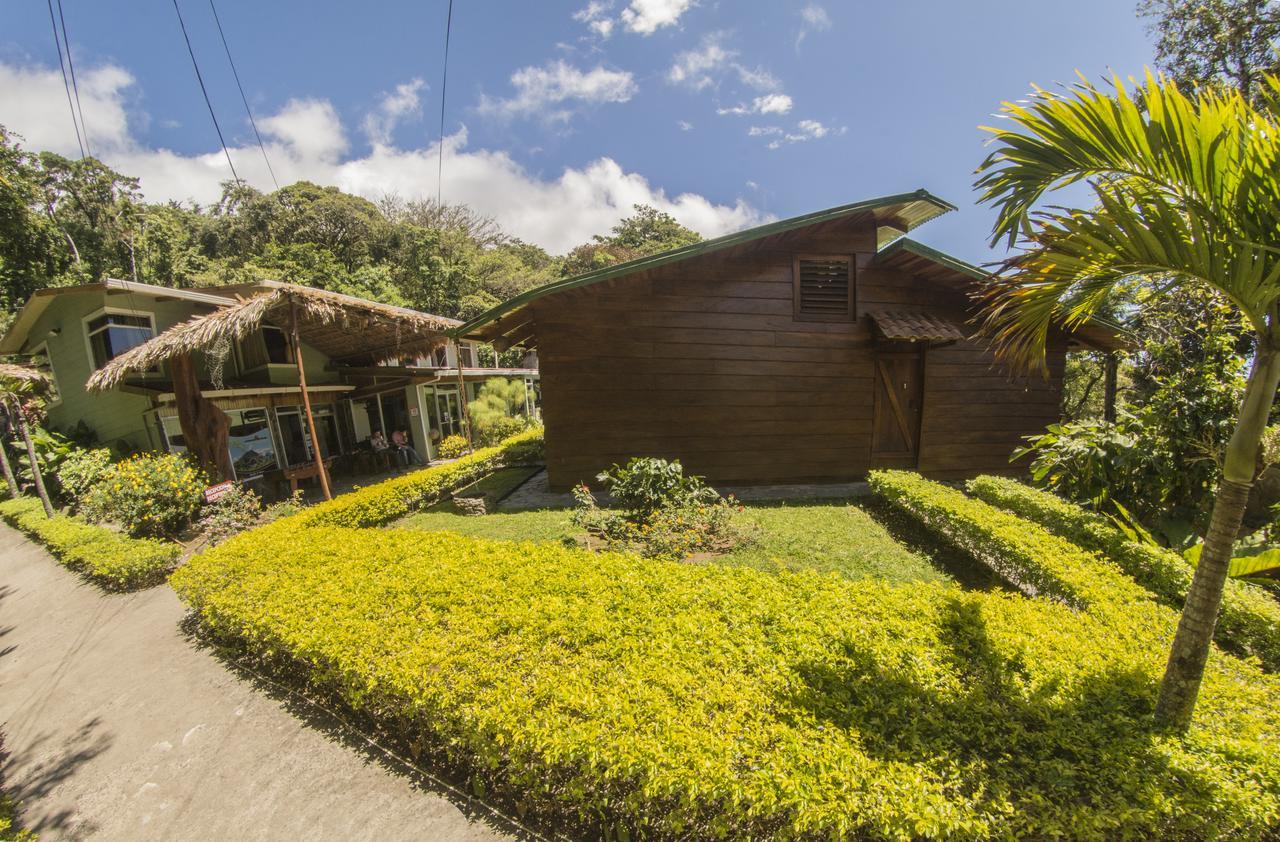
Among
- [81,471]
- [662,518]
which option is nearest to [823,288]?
[662,518]

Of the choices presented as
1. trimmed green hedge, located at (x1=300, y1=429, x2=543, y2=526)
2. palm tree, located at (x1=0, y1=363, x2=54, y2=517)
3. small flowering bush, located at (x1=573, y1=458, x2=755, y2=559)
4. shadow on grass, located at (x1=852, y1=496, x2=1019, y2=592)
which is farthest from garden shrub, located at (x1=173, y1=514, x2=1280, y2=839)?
palm tree, located at (x1=0, y1=363, x2=54, y2=517)

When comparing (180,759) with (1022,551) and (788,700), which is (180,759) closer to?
(788,700)

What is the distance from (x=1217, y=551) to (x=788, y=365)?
6.76m

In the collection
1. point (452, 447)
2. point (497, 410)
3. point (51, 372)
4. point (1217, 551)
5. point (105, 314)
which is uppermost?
point (105, 314)

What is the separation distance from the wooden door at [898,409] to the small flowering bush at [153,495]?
12.6 m

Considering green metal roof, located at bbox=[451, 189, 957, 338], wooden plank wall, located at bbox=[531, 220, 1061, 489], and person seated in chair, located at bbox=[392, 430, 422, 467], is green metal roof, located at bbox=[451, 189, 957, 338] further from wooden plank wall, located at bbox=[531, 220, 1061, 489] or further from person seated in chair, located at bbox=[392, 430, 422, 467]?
person seated in chair, located at bbox=[392, 430, 422, 467]

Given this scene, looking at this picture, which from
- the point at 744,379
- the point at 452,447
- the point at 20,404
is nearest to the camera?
the point at 744,379

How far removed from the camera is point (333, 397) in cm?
1262

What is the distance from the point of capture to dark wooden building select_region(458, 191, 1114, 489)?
8203 mm

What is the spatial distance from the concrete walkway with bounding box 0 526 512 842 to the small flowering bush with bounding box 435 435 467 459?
9.53m


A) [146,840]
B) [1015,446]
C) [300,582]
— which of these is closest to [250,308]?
[300,582]

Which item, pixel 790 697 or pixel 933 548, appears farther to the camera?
pixel 933 548

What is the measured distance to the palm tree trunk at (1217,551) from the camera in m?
1.88

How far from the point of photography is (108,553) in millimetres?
6523
